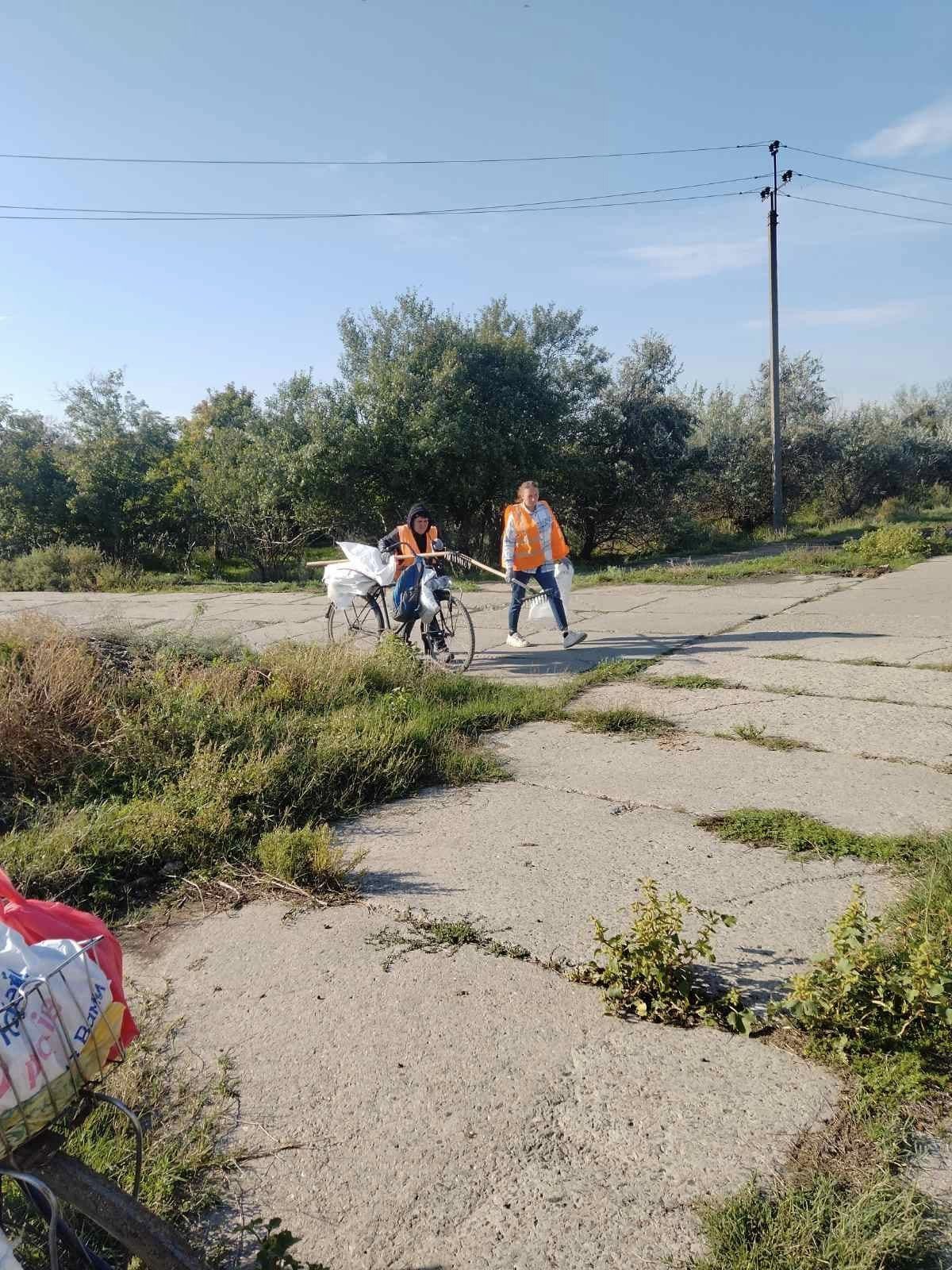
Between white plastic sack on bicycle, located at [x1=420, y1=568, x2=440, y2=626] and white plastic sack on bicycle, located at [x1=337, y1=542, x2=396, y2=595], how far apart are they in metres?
0.49

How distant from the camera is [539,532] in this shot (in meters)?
9.88

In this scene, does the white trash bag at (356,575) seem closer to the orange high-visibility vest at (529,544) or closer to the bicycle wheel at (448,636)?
the bicycle wheel at (448,636)

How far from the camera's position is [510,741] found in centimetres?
649

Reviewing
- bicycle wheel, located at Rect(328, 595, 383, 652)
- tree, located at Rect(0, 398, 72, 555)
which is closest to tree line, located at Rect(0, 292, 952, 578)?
tree, located at Rect(0, 398, 72, 555)

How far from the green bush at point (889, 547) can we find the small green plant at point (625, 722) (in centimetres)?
1112

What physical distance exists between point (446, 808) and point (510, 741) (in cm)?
139

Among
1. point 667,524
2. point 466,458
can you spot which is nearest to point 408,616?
point 466,458

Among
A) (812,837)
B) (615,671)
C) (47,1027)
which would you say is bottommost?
(812,837)

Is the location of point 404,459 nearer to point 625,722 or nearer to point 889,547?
point 889,547

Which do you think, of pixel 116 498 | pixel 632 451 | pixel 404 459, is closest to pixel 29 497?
pixel 116 498

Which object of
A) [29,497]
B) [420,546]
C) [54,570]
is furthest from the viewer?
[29,497]

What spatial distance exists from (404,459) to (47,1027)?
1900 cm

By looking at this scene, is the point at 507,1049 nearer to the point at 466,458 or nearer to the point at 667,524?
the point at 466,458

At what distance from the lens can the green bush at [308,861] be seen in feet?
13.7
